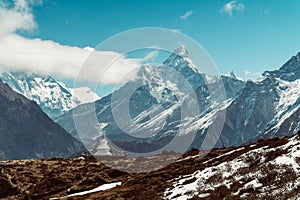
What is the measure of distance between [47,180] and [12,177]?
1100cm

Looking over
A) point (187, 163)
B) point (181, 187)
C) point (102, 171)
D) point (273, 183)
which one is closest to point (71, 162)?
point (102, 171)

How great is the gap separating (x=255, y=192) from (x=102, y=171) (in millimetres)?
69402

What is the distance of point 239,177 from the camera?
41.5 metres

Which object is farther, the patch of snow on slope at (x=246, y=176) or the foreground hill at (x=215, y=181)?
the foreground hill at (x=215, y=181)

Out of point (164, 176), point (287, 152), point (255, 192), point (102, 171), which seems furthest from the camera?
point (102, 171)

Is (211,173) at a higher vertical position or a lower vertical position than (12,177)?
lower

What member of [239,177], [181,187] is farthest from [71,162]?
[239,177]

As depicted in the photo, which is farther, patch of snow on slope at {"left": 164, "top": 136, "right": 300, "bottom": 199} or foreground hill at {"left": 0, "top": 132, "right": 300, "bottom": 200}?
foreground hill at {"left": 0, "top": 132, "right": 300, "bottom": 200}

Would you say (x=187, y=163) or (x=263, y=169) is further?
(x=187, y=163)

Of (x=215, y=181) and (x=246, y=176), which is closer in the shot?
(x=246, y=176)

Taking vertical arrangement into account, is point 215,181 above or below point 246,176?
below

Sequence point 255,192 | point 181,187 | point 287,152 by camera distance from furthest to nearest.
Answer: point 181,187, point 287,152, point 255,192

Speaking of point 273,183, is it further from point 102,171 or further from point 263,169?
point 102,171

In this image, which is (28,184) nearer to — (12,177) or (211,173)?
(12,177)
